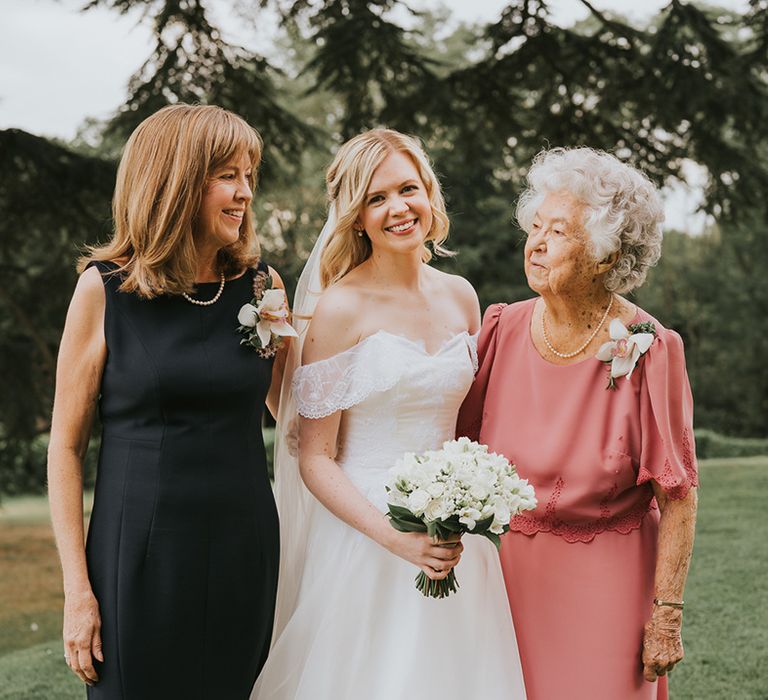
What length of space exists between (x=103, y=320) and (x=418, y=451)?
49.6 inches

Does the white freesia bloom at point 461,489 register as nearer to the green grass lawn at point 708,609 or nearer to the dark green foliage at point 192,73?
the green grass lawn at point 708,609

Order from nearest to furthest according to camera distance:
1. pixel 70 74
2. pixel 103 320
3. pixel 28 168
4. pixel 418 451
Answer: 1. pixel 103 320
2. pixel 418 451
3. pixel 28 168
4. pixel 70 74

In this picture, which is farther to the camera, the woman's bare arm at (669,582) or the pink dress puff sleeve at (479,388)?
the pink dress puff sleeve at (479,388)

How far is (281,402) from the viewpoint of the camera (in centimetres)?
371

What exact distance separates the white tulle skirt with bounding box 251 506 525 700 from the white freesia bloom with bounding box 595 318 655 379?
2.72 feet

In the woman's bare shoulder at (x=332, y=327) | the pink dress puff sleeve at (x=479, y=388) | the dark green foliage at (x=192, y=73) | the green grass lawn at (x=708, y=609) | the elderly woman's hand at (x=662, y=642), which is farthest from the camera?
the dark green foliage at (x=192, y=73)

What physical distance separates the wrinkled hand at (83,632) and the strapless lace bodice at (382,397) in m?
0.99

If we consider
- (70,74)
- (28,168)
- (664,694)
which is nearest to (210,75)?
(28,168)

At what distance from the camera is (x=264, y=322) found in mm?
3258

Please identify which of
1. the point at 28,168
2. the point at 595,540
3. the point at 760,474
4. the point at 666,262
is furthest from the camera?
the point at 666,262

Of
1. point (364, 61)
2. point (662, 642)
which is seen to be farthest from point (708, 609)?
point (364, 61)

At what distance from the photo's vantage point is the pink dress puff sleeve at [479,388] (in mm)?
3793

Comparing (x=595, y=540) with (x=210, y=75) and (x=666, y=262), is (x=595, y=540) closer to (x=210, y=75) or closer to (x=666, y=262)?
(x=210, y=75)

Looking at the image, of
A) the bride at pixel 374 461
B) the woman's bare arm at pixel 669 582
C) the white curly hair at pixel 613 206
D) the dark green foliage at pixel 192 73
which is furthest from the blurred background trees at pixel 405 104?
the woman's bare arm at pixel 669 582
